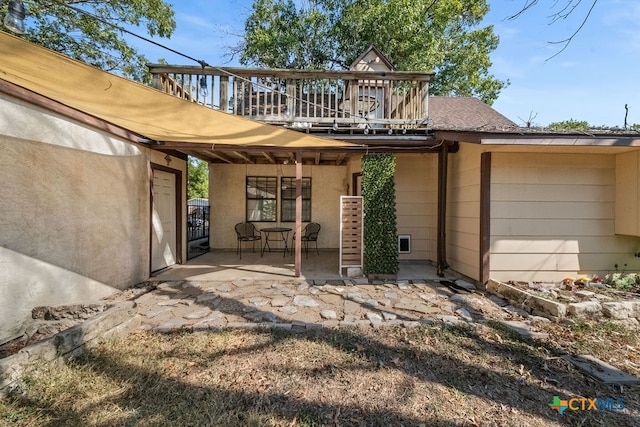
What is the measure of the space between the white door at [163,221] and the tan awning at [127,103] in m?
1.73

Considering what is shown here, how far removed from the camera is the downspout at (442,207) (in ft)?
17.7

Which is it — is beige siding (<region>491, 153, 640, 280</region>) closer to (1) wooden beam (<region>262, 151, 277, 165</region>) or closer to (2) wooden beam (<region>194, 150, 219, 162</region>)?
(1) wooden beam (<region>262, 151, 277, 165</region>)

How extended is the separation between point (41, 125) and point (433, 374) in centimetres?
489

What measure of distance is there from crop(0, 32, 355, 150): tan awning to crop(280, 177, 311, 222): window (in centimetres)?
361

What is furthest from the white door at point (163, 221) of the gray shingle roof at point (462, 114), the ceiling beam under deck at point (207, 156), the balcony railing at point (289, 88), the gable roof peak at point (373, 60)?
the gray shingle roof at point (462, 114)

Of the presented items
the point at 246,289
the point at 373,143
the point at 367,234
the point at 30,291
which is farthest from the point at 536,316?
the point at 30,291

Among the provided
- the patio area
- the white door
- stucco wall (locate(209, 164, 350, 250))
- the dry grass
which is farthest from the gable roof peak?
the dry grass

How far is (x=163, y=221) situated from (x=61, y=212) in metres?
2.49

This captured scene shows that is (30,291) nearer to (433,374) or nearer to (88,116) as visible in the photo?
(88,116)

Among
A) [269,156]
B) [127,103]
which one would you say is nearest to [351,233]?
[269,156]

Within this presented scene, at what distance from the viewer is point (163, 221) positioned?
590cm

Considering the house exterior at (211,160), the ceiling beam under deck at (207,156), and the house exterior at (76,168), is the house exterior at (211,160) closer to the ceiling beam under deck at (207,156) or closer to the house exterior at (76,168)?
the house exterior at (76,168)

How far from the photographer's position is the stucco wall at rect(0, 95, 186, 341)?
2.85 m

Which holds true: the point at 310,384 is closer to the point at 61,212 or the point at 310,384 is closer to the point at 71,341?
the point at 71,341
